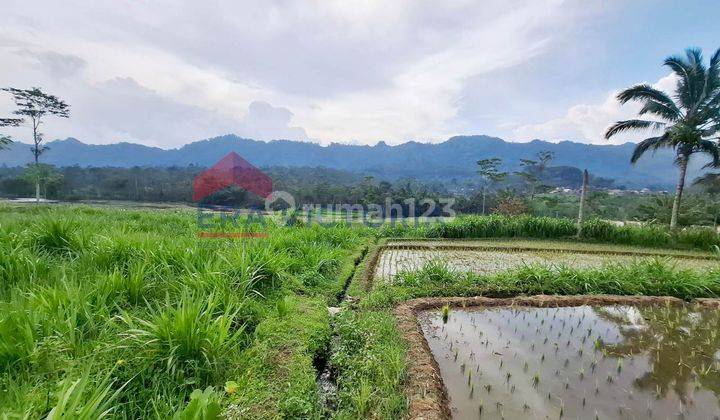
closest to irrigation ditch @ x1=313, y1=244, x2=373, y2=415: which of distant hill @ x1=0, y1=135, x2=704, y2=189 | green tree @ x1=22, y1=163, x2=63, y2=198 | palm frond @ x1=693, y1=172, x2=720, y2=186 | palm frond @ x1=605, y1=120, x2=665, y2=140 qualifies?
palm frond @ x1=605, y1=120, x2=665, y2=140

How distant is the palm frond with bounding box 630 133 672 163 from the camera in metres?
13.3

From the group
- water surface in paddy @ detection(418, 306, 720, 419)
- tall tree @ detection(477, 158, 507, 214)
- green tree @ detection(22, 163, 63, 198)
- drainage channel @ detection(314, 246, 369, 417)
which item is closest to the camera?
drainage channel @ detection(314, 246, 369, 417)

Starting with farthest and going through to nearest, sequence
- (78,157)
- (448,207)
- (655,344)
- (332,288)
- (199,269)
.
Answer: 1. (78,157)
2. (448,207)
3. (332,288)
4. (199,269)
5. (655,344)

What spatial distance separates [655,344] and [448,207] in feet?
76.3

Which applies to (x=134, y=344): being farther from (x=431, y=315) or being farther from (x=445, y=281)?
(x=445, y=281)

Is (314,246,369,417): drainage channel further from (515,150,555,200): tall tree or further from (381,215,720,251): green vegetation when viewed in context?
(515,150,555,200): tall tree

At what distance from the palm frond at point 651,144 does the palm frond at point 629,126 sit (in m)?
0.55

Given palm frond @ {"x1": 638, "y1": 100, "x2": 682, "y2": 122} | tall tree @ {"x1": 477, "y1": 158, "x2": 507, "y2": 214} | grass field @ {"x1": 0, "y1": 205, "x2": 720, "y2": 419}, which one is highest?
palm frond @ {"x1": 638, "y1": 100, "x2": 682, "y2": 122}

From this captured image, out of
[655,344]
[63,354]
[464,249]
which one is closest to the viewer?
[63,354]

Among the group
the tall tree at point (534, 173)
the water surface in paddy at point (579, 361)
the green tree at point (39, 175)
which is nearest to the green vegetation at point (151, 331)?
the water surface in paddy at point (579, 361)

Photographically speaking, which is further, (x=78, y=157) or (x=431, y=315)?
(x=78, y=157)

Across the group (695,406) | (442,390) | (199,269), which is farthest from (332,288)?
(695,406)

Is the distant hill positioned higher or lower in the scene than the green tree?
higher

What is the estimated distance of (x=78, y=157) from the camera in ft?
469
